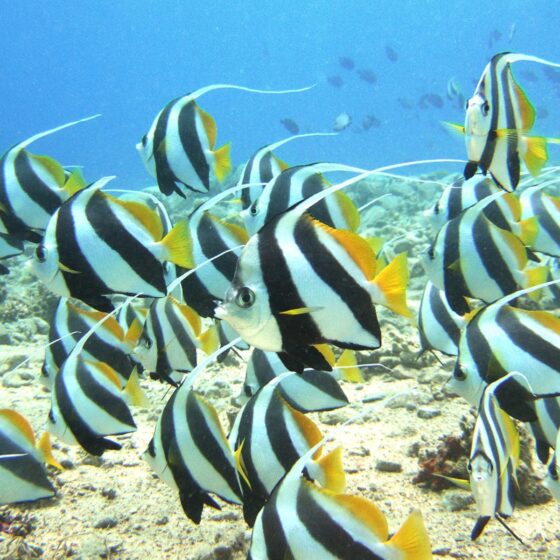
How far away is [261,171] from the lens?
9.55 ft

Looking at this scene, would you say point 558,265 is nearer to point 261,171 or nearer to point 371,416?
point 371,416

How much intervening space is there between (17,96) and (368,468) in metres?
197

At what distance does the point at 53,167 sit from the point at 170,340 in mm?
1092

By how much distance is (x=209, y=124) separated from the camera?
2.77 m

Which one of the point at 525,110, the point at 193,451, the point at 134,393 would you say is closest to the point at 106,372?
the point at 134,393

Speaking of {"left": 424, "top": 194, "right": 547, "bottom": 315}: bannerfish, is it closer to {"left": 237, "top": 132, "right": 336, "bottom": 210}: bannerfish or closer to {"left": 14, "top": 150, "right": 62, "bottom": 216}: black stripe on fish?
{"left": 237, "top": 132, "right": 336, "bottom": 210}: bannerfish

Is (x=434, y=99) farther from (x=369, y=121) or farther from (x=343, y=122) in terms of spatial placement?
(x=343, y=122)

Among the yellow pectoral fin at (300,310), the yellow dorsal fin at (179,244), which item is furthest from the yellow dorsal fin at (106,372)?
the yellow pectoral fin at (300,310)

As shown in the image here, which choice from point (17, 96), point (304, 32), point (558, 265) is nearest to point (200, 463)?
point (558, 265)

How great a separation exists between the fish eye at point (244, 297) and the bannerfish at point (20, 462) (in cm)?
161

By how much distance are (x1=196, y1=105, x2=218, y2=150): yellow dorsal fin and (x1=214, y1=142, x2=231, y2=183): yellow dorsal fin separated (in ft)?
0.18

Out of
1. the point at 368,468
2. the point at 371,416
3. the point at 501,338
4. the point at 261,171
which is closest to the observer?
the point at 501,338

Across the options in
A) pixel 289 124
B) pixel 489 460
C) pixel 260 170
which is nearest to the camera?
pixel 489 460

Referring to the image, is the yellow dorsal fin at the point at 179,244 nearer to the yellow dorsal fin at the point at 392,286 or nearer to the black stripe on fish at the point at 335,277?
the black stripe on fish at the point at 335,277
